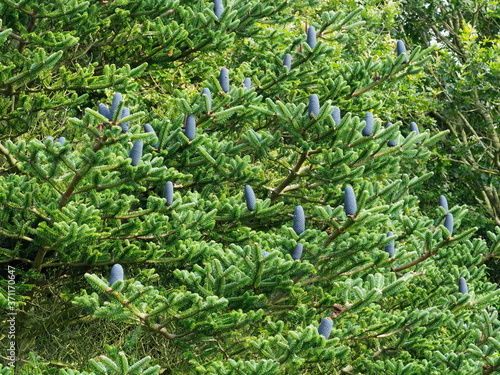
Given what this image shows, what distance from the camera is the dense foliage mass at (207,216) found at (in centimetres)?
421

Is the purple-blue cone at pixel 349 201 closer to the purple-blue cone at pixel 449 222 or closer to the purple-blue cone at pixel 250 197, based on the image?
the purple-blue cone at pixel 250 197

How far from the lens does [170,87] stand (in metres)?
6.34

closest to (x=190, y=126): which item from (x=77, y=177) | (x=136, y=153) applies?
(x=136, y=153)

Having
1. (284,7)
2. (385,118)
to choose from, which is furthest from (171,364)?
(385,118)

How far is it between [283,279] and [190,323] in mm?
677

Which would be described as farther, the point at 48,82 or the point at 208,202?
the point at 48,82

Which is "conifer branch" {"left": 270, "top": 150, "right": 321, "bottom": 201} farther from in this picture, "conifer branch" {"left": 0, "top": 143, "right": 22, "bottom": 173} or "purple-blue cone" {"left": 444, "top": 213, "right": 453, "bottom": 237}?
"conifer branch" {"left": 0, "top": 143, "right": 22, "bottom": 173}

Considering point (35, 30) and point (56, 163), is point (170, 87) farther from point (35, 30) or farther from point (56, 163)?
point (56, 163)

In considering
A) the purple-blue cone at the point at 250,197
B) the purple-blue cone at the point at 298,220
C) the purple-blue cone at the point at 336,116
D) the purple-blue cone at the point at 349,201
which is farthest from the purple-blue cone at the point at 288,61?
the purple-blue cone at the point at 349,201

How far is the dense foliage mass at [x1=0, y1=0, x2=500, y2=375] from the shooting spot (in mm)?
4207

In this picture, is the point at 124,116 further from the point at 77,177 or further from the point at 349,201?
the point at 349,201

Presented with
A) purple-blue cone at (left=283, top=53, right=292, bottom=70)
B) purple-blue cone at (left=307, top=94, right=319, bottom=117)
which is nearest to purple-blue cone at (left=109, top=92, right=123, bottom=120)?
purple-blue cone at (left=307, top=94, right=319, bottom=117)

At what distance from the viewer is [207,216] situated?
15.2 feet

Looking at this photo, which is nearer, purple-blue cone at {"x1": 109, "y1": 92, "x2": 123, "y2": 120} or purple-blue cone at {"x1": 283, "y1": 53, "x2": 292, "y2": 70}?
purple-blue cone at {"x1": 109, "y1": 92, "x2": 123, "y2": 120}
